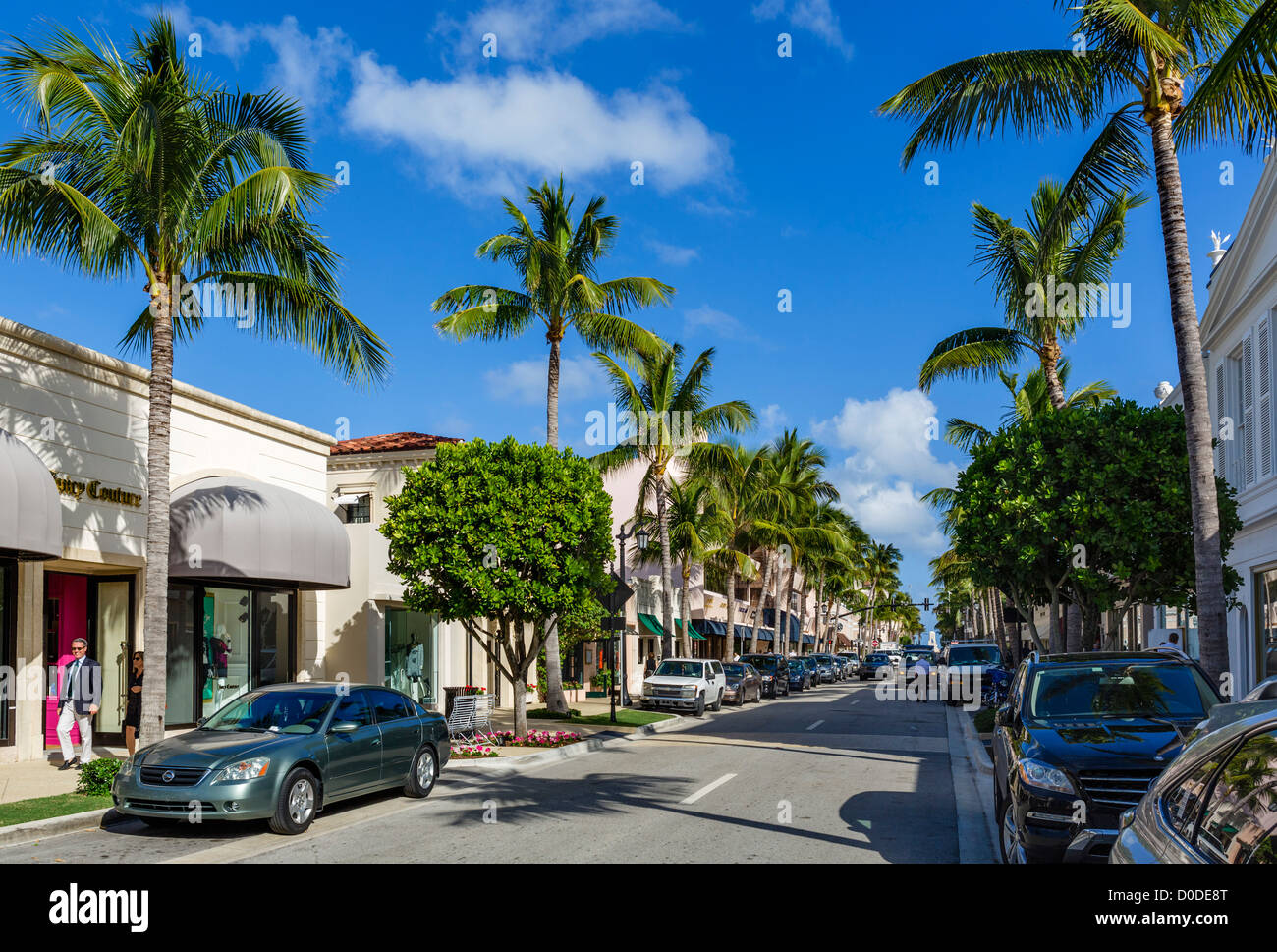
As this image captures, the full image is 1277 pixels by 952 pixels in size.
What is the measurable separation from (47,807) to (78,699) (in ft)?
12.2

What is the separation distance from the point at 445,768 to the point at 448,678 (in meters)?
13.4

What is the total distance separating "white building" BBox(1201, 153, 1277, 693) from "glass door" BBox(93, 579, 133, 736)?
19.9m

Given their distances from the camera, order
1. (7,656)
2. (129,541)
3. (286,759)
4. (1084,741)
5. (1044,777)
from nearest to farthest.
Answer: (1044,777), (1084,741), (286,759), (7,656), (129,541)

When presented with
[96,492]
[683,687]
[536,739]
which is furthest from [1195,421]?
[683,687]

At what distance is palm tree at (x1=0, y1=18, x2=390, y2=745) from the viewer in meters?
13.2

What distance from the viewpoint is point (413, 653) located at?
28.6 m

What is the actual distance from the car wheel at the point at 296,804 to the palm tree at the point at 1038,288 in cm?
1509

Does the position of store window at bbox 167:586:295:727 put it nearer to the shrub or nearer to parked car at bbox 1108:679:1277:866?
the shrub

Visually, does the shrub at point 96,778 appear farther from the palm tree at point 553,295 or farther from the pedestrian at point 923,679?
the pedestrian at point 923,679

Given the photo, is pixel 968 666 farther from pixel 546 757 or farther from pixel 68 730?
pixel 68 730

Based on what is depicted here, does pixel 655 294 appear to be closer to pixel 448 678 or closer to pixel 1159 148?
pixel 448 678

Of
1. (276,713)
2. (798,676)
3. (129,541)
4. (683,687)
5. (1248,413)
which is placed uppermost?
(1248,413)

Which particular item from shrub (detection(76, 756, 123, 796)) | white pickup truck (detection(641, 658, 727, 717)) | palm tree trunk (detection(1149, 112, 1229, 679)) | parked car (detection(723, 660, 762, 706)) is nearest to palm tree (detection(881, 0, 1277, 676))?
palm tree trunk (detection(1149, 112, 1229, 679))
